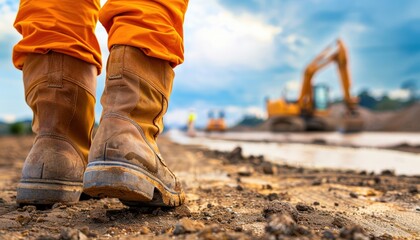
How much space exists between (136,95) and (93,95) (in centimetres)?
48

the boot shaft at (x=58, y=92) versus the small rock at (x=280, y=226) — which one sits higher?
the boot shaft at (x=58, y=92)

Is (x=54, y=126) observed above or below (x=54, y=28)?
below

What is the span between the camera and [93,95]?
6.16ft

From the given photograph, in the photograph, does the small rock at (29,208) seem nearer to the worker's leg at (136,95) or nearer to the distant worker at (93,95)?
the distant worker at (93,95)

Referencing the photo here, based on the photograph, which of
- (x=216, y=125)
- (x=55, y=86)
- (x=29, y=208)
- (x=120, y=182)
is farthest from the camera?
(x=216, y=125)

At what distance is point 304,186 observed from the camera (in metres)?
2.45

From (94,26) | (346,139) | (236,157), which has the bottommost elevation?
(236,157)

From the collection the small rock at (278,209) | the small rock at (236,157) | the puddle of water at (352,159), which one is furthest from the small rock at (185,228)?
the small rock at (236,157)

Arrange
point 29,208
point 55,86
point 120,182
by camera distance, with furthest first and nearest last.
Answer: point 55,86
point 29,208
point 120,182

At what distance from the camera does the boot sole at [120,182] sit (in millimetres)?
1324

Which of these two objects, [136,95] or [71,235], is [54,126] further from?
[71,235]

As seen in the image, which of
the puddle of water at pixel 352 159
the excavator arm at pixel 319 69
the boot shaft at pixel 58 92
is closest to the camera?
the boot shaft at pixel 58 92

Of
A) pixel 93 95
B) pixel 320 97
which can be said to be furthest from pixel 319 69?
pixel 93 95

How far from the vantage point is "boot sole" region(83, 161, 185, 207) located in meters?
1.32
